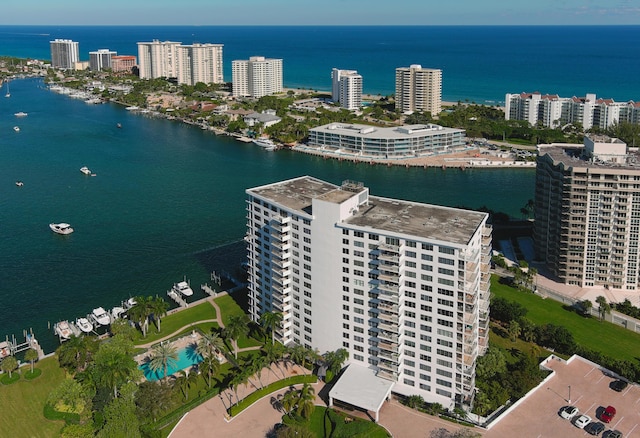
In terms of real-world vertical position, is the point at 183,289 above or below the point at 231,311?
above

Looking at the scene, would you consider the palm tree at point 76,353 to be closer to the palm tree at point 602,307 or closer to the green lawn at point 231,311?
the green lawn at point 231,311

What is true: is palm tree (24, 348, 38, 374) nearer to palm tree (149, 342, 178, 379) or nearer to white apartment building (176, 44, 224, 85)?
palm tree (149, 342, 178, 379)

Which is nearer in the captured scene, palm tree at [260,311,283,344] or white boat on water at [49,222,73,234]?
palm tree at [260,311,283,344]

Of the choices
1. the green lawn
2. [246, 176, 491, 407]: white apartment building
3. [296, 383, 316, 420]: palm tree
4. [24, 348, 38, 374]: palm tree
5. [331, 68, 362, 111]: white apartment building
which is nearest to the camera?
[296, 383, 316, 420]: palm tree

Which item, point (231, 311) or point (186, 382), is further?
point (231, 311)

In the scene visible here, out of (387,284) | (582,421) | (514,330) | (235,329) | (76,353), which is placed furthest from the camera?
(514,330)

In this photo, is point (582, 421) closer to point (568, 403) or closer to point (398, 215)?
point (568, 403)

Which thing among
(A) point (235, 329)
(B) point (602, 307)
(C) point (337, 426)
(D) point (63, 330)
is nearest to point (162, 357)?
(A) point (235, 329)

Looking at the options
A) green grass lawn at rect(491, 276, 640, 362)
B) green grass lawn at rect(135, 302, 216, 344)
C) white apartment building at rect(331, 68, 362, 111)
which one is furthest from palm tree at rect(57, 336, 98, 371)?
white apartment building at rect(331, 68, 362, 111)
